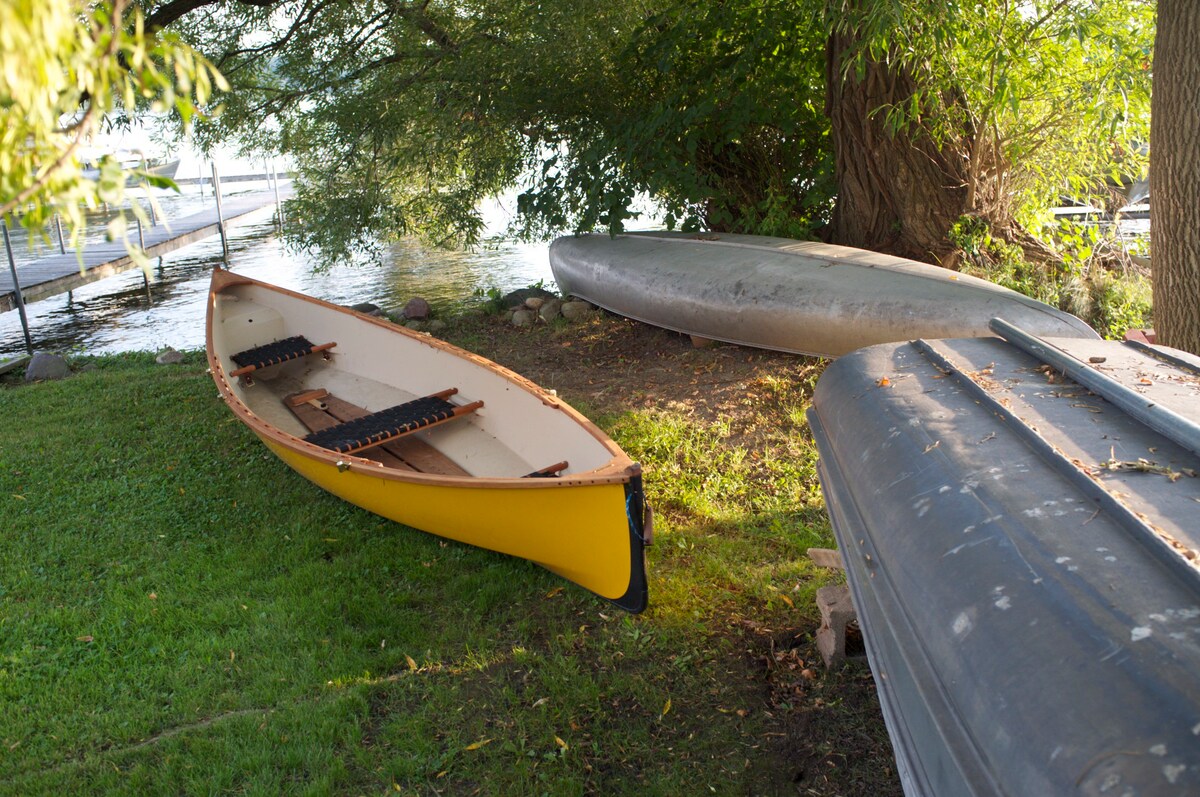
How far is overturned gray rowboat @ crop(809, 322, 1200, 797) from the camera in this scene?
64.4 inches

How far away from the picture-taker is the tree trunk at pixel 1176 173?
4258 mm

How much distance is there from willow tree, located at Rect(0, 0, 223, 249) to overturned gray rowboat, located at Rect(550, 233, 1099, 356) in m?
4.70

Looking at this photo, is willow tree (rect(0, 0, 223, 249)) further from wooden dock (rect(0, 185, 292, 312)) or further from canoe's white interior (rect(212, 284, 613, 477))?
wooden dock (rect(0, 185, 292, 312))

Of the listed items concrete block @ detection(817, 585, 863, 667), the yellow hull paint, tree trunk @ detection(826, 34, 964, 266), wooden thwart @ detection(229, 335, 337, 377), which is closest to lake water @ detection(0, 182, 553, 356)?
wooden thwart @ detection(229, 335, 337, 377)

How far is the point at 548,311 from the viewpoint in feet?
29.3

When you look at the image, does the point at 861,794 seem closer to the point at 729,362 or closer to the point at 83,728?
the point at 83,728


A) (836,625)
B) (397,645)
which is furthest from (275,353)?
(836,625)

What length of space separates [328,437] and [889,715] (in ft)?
11.1

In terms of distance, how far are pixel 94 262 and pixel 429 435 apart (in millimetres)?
10078

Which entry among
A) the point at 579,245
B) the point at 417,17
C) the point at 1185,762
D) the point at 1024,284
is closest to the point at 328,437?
the point at 1185,762

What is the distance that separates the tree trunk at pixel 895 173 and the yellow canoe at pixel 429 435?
4237mm

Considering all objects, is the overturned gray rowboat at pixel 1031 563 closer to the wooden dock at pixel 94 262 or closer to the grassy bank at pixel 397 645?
the grassy bank at pixel 397 645

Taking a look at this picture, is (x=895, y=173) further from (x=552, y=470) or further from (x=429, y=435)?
(x=552, y=470)

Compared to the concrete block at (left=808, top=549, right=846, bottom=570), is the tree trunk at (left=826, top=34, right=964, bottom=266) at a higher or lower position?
higher
